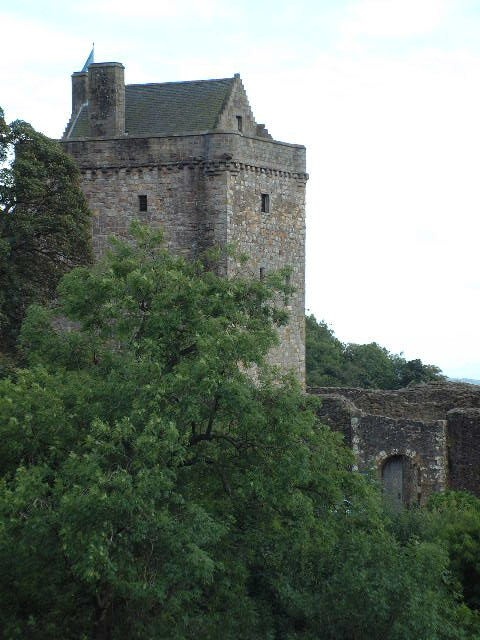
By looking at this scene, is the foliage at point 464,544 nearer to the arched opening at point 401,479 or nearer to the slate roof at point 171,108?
the arched opening at point 401,479

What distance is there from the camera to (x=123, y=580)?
882 inches

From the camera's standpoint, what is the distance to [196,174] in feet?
138

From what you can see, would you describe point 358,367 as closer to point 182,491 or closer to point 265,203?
point 265,203

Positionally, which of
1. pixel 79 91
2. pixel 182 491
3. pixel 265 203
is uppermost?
pixel 79 91

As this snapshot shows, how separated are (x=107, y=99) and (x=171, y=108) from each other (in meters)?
1.89

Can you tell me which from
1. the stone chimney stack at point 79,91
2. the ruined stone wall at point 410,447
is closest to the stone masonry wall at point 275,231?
the stone chimney stack at point 79,91

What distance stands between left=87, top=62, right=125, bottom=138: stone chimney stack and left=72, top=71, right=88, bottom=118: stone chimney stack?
1645mm

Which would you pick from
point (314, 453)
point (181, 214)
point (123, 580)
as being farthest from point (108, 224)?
Answer: point (123, 580)

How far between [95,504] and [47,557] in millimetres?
1930

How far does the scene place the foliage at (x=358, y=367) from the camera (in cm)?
7844

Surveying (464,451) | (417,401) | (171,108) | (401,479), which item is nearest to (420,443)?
(464,451)

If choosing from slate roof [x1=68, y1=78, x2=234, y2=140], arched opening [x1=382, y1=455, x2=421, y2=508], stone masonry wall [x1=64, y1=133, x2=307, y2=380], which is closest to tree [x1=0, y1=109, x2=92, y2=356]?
stone masonry wall [x1=64, y1=133, x2=307, y2=380]

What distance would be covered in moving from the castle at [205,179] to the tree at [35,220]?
5.93 ft

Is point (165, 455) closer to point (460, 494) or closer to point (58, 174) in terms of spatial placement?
point (460, 494)
